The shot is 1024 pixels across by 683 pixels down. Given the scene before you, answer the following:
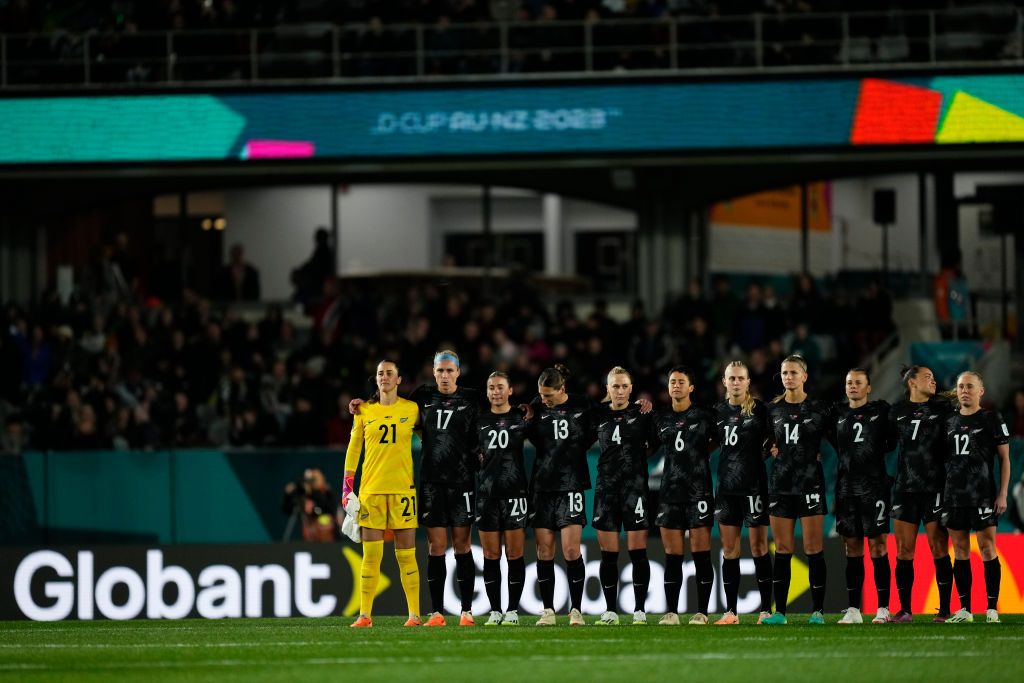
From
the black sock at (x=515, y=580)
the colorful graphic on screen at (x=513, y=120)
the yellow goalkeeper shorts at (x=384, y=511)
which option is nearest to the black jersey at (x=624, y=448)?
the black sock at (x=515, y=580)

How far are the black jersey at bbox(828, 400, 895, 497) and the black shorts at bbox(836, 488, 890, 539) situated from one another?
47mm

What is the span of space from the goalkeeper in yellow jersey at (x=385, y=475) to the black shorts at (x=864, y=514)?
3.15 metres

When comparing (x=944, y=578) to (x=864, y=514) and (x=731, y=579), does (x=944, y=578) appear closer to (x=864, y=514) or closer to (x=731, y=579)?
(x=864, y=514)

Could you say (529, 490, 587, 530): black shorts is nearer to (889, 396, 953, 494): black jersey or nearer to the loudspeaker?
(889, 396, 953, 494): black jersey

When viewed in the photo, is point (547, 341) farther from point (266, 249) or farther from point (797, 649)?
point (797, 649)

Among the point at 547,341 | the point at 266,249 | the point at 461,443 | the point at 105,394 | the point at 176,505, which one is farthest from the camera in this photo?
the point at 266,249

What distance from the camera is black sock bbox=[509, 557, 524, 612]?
42.2ft

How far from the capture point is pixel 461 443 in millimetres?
12758

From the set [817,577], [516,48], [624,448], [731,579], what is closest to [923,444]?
[817,577]

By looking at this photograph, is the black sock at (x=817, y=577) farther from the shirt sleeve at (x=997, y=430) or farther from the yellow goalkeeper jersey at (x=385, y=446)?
the yellow goalkeeper jersey at (x=385, y=446)

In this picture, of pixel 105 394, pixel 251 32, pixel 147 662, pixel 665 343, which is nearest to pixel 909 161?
pixel 665 343

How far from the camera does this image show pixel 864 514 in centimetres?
1273

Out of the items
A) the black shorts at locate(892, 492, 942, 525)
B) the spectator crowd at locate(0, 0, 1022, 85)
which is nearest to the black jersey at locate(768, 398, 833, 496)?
the black shorts at locate(892, 492, 942, 525)

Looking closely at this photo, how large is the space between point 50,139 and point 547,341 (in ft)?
22.9
